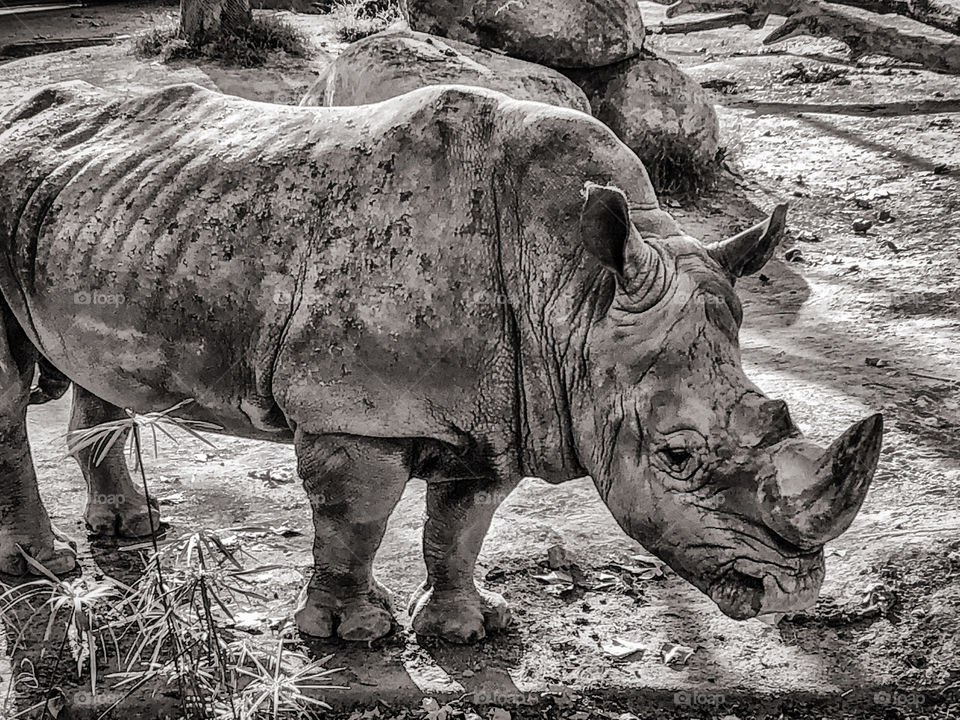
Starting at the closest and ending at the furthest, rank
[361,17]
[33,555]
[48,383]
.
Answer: [33,555], [48,383], [361,17]

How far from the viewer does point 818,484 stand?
10.8 feet

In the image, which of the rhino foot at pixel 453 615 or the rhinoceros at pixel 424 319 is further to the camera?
the rhino foot at pixel 453 615

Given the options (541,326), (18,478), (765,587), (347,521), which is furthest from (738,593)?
(18,478)

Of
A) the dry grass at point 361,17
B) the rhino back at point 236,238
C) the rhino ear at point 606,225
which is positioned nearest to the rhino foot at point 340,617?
the rhino back at point 236,238

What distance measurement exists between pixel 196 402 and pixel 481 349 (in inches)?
42.2

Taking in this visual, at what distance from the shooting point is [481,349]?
12.9 ft

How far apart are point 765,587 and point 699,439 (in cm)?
45

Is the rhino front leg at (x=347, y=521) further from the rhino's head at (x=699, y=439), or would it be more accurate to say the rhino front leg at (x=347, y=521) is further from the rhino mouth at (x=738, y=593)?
the rhino mouth at (x=738, y=593)

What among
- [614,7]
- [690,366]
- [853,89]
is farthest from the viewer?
[853,89]

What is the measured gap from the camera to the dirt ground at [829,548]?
14.7 feet

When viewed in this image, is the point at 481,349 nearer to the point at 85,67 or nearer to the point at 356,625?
the point at 356,625

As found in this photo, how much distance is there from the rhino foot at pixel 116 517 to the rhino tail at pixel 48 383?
480mm

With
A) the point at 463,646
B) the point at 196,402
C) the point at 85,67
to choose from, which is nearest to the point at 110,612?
the point at 196,402

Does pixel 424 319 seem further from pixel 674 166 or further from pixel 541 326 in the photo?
pixel 674 166
